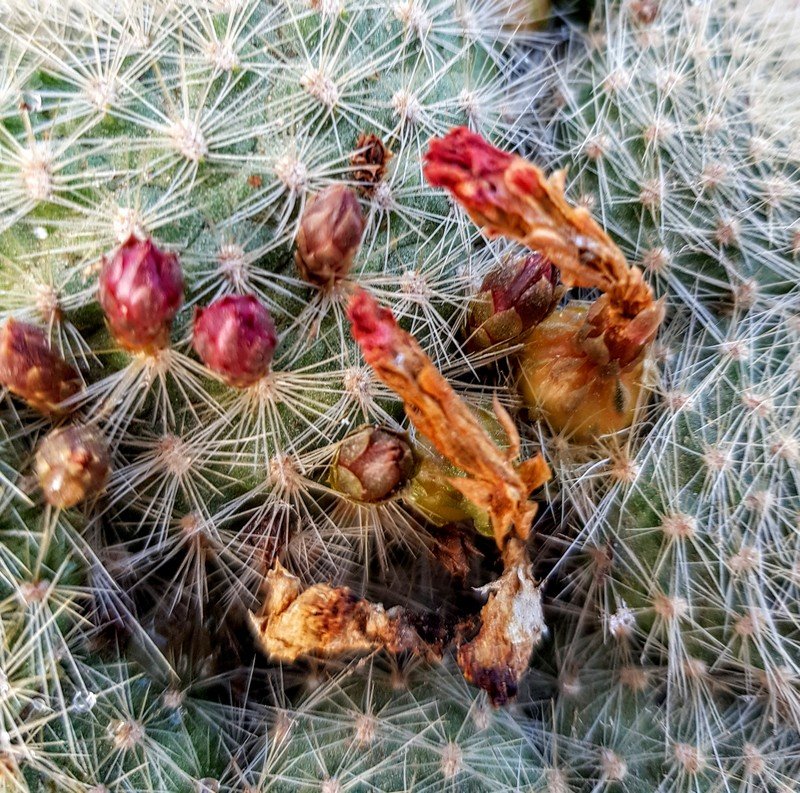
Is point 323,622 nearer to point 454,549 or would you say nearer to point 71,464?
point 454,549

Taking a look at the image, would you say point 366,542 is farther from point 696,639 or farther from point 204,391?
point 696,639

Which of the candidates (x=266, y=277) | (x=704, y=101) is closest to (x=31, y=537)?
(x=266, y=277)

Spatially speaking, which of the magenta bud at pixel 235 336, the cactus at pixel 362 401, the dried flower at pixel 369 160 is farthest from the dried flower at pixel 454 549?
the dried flower at pixel 369 160

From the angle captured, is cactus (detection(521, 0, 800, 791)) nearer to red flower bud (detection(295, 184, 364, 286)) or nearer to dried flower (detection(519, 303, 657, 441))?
dried flower (detection(519, 303, 657, 441))

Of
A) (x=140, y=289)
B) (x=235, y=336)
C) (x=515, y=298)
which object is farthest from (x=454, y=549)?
(x=140, y=289)

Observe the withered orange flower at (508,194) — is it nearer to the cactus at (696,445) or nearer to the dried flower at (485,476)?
the dried flower at (485,476)

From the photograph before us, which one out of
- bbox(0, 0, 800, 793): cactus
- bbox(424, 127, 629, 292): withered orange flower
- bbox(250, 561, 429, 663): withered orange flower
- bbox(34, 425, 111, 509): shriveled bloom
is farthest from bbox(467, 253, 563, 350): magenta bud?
bbox(34, 425, 111, 509): shriveled bloom

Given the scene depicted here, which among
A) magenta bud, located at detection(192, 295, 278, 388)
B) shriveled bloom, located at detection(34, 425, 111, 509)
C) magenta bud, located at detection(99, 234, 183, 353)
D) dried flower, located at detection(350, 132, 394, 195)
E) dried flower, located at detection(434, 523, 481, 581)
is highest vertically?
dried flower, located at detection(350, 132, 394, 195)
